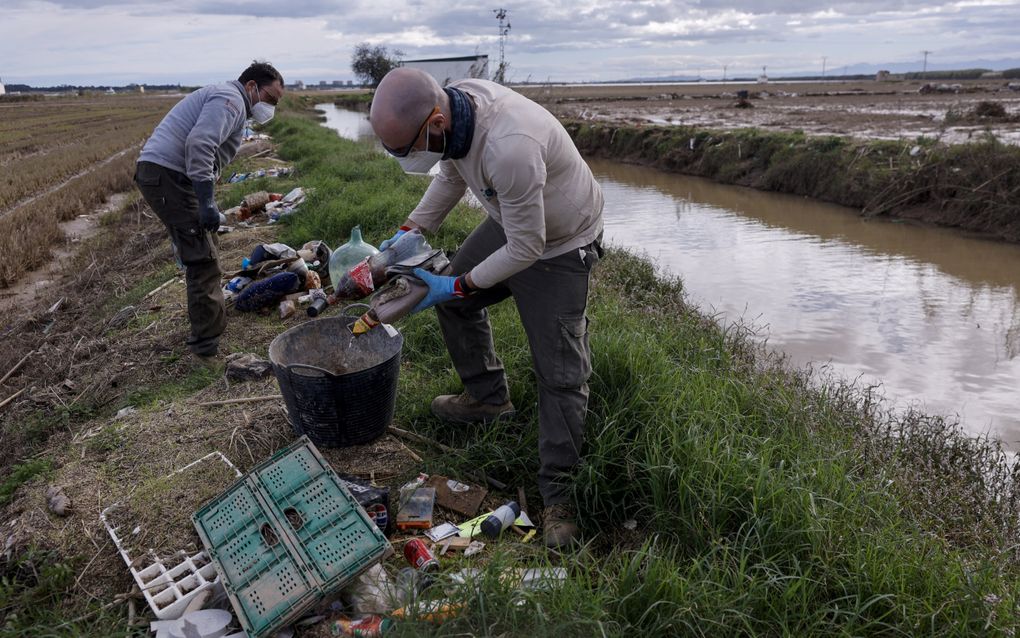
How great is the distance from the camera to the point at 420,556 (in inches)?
94.8

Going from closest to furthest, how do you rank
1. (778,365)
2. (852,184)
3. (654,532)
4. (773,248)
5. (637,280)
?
(654,532) < (778,365) < (637,280) < (773,248) < (852,184)

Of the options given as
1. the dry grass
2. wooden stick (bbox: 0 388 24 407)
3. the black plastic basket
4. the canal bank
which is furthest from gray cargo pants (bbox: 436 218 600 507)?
the canal bank

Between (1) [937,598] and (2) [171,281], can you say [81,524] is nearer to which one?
(1) [937,598]

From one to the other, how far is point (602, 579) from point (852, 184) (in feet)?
34.9

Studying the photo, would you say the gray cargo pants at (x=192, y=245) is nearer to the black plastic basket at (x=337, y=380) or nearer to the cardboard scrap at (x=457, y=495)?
the black plastic basket at (x=337, y=380)

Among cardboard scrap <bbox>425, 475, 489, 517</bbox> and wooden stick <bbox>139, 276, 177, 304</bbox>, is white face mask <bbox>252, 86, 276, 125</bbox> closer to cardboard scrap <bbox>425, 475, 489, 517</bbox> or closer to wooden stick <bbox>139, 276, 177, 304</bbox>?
wooden stick <bbox>139, 276, 177, 304</bbox>

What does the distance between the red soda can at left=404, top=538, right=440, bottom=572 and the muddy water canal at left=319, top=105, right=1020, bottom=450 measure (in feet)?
12.0

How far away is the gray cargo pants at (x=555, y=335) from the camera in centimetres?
259

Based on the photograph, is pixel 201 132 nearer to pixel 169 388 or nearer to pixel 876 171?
pixel 169 388

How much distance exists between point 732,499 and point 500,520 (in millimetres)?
907

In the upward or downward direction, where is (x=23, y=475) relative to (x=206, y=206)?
downward

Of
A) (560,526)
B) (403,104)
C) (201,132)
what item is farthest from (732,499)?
(201,132)

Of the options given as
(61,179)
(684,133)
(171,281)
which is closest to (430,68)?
(684,133)

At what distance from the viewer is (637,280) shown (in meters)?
6.30
